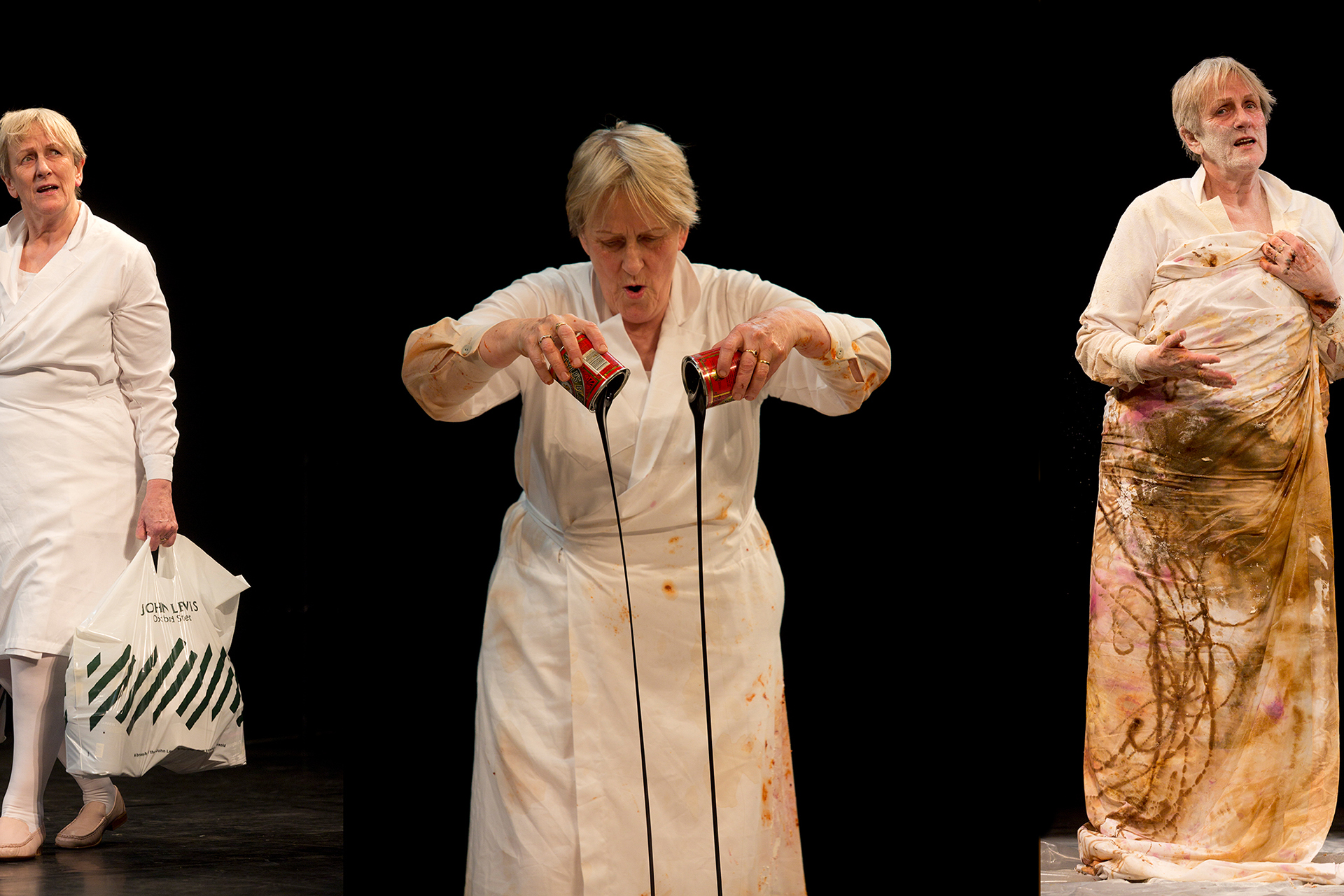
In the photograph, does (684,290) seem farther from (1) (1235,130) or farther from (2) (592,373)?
(1) (1235,130)

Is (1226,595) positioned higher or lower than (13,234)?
lower

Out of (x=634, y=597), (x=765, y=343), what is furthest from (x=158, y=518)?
(x=765, y=343)

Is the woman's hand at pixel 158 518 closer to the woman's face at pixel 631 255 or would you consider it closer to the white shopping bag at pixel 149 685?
the white shopping bag at pixel 149 685

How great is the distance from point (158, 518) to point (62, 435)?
31 centimetres

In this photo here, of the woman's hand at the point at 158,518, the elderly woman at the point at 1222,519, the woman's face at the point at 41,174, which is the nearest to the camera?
the elderly woman at the point at 1222,519

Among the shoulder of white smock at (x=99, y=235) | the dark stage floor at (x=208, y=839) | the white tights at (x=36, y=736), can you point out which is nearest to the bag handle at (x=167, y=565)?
the white tights at (x=36, y=736)

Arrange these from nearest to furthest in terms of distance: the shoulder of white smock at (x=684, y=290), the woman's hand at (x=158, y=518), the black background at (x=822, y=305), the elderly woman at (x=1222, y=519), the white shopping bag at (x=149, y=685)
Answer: the shoulder of white smock at (x=684, y=290) → the black background at (x=822, y=305) → the white shopping bag at (x=149, y=685) → the elderly woman at (x=1222, y=519) → the woman's hand at (x=158, y=518)

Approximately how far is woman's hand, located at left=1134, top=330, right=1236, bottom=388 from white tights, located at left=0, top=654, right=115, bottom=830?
8.21 ft

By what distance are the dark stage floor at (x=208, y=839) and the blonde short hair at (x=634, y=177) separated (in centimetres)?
150

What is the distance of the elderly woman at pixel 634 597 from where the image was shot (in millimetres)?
2410

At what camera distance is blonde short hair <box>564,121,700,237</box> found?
2.33m

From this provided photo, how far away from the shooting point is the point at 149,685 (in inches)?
132

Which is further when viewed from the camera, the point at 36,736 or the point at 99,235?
the point at 99,235

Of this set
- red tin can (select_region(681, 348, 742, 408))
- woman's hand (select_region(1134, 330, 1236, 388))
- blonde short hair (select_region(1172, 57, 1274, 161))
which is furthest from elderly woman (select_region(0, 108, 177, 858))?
blonde short hair (select_region(1172, 57, 1274, 161))
